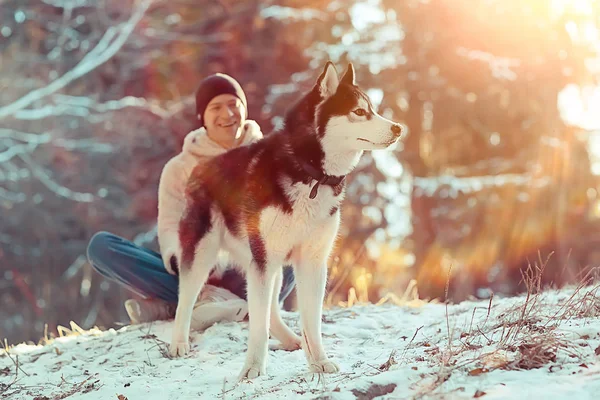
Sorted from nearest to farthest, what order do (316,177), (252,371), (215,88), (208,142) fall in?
(252,371) → (316,177) → (215,88) → (208,142)

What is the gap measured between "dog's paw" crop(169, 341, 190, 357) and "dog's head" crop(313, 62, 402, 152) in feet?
5.14

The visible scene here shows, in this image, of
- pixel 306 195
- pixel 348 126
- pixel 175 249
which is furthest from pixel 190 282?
pixel 348 126

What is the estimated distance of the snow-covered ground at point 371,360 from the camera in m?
2.33

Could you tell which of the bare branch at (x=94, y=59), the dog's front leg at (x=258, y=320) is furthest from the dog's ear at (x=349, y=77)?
the bare branch at (x=94, y=59)

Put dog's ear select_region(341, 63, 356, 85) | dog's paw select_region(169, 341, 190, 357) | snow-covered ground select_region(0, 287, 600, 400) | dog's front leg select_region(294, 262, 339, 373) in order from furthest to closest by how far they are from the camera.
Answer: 1. dog's paw select_region(169, 341, 190, 357)
2. dog's ear select_region(341, 63, 356, 85)
3. dog's front leg select_region(294, 262, 339, 373)
4. snow-covered ground select_region(0, 287, 600, 400)

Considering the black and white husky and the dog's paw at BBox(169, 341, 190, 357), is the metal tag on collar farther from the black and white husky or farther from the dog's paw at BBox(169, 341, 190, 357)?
the dog's paw at BBox(169, 341, 190, 357)

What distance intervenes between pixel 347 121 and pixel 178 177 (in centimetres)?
198

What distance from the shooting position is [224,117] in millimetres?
4539

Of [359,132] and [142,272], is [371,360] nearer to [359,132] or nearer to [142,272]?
[359,132]

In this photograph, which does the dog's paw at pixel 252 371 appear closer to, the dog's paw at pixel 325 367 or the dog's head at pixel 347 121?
the dog's paw at pixel 325 367

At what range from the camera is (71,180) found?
14.0m

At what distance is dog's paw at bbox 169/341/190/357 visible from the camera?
381 cm

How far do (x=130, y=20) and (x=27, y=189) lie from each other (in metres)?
4.39

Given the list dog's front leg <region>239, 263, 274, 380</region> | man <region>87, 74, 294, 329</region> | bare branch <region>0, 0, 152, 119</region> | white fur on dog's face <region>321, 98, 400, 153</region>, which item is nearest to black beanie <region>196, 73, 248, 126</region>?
man <region>87, 74, 294, 329</region>
